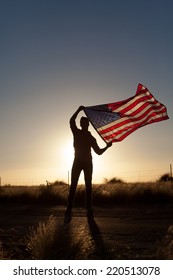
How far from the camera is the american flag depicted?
36.4 feet

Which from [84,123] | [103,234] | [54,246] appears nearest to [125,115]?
[84,123]

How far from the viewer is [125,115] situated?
38.2 ft

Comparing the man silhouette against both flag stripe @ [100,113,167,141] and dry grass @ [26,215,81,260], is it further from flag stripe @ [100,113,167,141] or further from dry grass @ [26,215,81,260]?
dry grass @ [26,215,81,260]

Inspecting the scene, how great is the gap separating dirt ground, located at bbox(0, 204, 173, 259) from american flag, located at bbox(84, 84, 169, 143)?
72.4 inches

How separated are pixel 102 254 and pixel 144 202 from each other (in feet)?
30.8

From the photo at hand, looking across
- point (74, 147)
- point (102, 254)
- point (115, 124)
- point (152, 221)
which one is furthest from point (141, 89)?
point (102, 254)

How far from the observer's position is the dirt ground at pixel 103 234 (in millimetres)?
5976

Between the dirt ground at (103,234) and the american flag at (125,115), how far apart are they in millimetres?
1838

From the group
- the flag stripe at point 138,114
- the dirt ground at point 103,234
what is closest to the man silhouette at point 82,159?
the dirt ground at point 103,234

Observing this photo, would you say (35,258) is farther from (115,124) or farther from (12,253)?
(115,124)

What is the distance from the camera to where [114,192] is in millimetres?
16703

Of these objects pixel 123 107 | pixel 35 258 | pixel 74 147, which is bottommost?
pixel 35 258

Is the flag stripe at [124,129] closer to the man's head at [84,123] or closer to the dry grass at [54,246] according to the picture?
the man's head at [84,123]

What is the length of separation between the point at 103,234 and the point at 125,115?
4.46m
